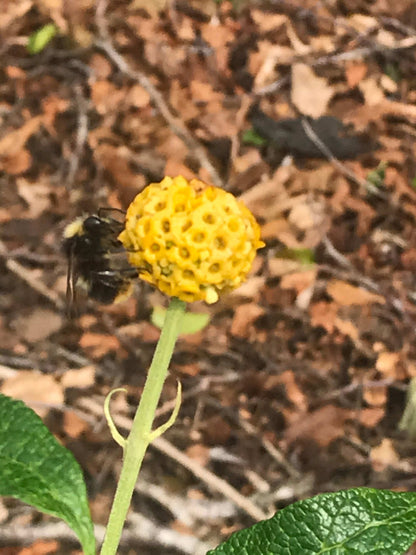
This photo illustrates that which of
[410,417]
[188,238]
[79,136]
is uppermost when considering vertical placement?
[188,238]

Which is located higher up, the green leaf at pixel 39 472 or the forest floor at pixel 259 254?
the green leaf at pixel 39 472

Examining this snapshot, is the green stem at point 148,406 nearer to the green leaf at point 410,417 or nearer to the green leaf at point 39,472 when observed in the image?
the green leaf at point 39,472

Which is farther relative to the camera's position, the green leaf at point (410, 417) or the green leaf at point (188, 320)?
the green leaf at point (188, 320)

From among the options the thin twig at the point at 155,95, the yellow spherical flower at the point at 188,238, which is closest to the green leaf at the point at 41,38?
the thin twig at the point at 155,95

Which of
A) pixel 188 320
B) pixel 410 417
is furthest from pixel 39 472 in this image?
pixel 410 417

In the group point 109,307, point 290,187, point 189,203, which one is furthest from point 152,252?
point 290,187

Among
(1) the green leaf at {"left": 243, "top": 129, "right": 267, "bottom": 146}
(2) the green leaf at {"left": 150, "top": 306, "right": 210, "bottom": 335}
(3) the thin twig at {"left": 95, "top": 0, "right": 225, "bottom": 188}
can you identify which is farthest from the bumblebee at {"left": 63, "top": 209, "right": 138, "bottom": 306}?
(1) the green leaf at {"left": 243, "top": 129, "right": 267, "bottom": 146}

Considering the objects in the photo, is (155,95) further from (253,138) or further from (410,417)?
(410,417)

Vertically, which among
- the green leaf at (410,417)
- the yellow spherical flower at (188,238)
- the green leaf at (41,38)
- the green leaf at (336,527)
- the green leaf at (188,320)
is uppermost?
the yellow spherical flower at (188,238)
